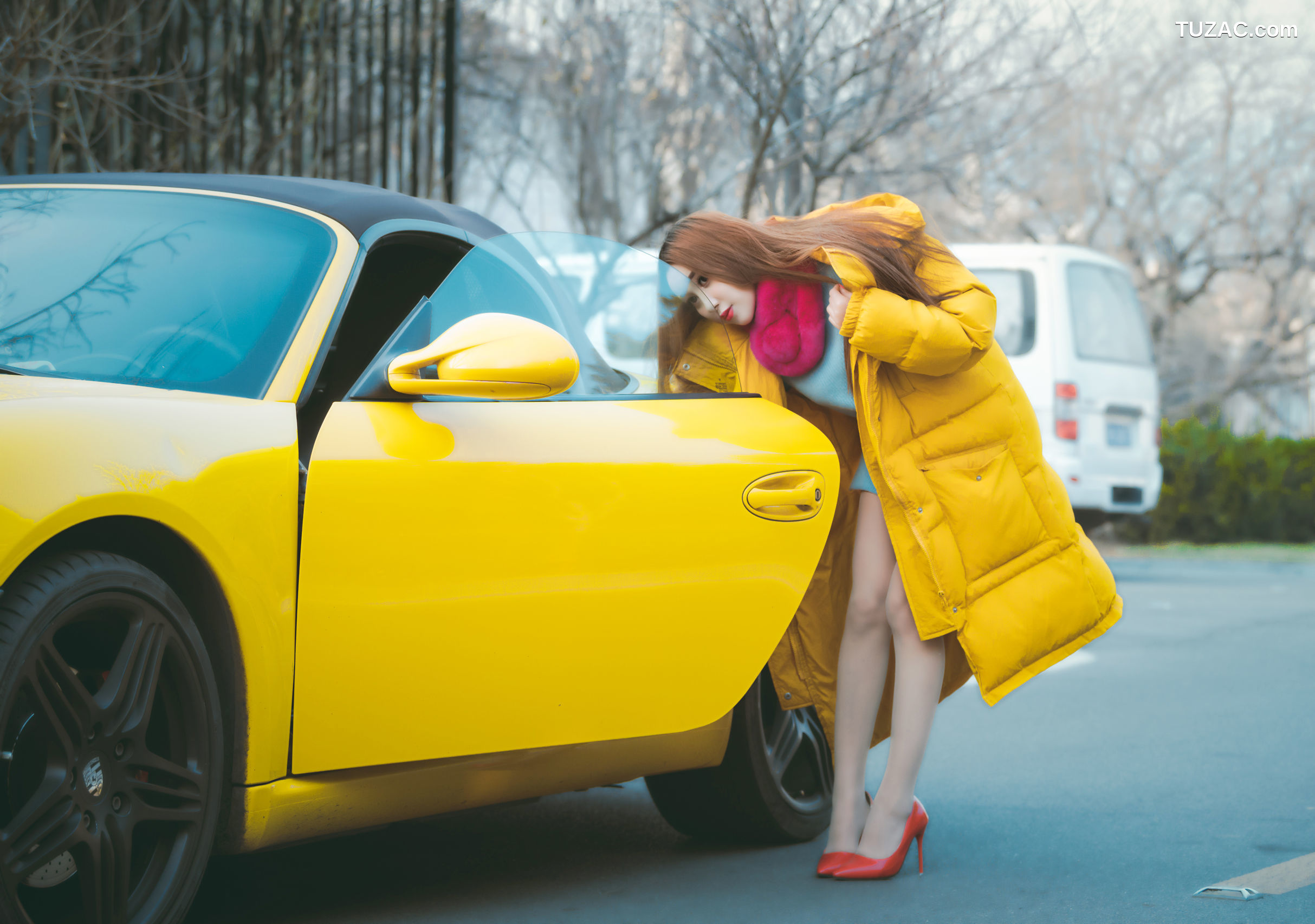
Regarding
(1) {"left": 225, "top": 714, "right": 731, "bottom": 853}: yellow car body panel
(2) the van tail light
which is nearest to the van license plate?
(2) the van tail light

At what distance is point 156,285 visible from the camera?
10.5 ft

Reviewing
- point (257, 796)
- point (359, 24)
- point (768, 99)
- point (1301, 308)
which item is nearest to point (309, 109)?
point (359, 24)

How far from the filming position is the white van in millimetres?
12297

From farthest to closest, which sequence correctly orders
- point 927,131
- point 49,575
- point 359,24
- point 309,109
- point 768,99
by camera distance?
point 927,131, point 768,99, point 359,24, point 309,109, point 49,575

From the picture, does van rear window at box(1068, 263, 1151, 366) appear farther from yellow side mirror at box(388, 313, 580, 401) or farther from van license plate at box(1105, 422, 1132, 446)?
yellow side mirror at box(388, 313, 580, 401)

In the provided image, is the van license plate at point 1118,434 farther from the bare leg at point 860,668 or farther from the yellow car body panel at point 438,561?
the yellow car body panel at point 438,561

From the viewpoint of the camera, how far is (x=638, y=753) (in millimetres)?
3449

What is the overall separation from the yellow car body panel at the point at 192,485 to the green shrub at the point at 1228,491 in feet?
52.1

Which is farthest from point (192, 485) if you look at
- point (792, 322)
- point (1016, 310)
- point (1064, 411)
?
point (1016, 310)

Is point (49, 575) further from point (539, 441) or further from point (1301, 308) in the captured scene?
point (1301, 308)

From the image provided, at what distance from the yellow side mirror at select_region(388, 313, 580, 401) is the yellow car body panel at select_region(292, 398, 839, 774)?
86mm

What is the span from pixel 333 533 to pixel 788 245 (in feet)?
4.64

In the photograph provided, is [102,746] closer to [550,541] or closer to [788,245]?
[550,541]

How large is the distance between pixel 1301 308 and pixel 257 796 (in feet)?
104
